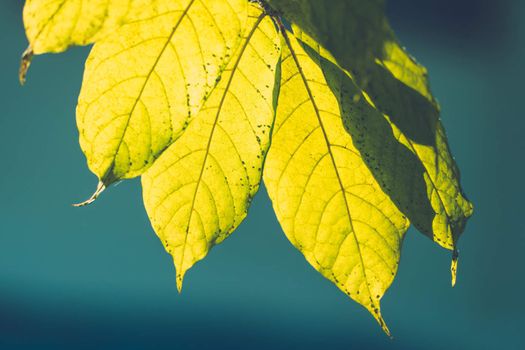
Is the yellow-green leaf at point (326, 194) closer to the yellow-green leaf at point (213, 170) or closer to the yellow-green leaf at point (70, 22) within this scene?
the yellow-green leaf at point (213, 170)

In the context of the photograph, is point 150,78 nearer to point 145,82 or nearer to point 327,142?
point 145,82

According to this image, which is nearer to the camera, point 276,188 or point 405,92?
point 405,92

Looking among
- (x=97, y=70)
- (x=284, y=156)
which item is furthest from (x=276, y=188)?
(x=97, y=70)

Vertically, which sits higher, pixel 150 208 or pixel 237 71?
pixel 237 71

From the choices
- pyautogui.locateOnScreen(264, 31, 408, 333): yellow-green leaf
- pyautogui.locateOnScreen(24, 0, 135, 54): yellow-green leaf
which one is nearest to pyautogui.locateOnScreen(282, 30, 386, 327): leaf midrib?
pyautogui.locateOnScreen(264, 31, 408, 333): yellow-green leaf

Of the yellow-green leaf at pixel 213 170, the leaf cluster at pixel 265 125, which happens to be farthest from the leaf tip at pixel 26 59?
the yellow-green leaf at pixel 213 170

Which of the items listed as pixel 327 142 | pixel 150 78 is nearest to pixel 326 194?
pixel 327 142

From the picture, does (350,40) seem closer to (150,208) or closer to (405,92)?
→ (405,92)
